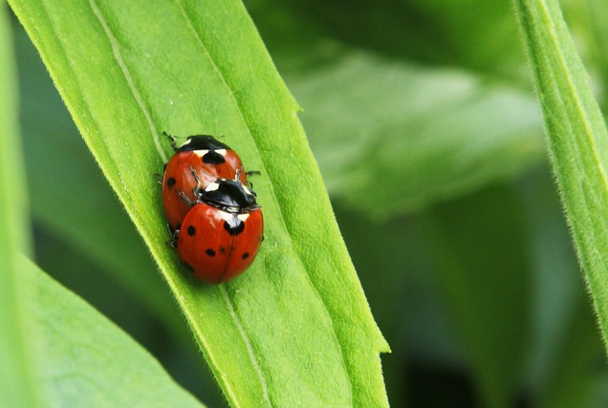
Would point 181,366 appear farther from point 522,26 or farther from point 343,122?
point 522,26

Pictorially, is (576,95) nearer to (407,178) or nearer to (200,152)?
(200,152)

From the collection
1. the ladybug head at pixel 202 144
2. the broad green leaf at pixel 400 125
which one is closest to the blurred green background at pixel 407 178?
the broad green leaf at pixel 400 125

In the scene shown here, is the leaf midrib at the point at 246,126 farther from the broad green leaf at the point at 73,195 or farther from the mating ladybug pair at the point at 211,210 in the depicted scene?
the broad green leaf at the point at 73,195

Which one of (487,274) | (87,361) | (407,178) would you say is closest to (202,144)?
(87,361)

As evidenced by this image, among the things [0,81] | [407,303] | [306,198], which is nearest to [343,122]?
[407,303]

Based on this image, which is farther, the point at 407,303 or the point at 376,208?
the point at 407,303

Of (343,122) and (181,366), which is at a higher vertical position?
(343,122)
